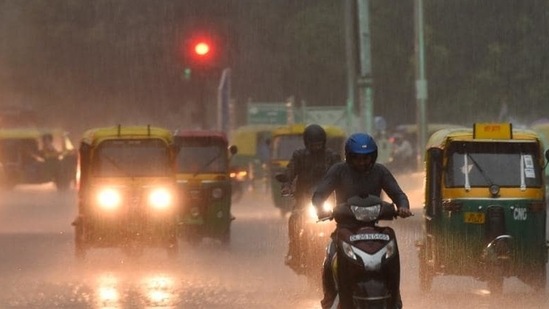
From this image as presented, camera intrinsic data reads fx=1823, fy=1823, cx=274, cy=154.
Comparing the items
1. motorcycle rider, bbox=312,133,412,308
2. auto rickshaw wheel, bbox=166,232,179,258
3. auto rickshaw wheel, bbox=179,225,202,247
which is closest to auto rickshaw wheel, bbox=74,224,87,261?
auto rickshaw wheel, bbox=166,232,179,258

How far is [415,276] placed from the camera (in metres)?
19.7

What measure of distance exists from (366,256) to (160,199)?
11.8m

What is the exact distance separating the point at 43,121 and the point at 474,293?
51631 millimetres

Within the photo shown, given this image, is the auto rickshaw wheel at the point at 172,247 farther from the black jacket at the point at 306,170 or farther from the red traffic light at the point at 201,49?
the red traffic light at the point at 201,49

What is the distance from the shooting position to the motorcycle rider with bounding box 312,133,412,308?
12141mm

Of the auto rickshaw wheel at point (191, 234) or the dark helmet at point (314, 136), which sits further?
the auto rickshaw wheel at point (191, 234)

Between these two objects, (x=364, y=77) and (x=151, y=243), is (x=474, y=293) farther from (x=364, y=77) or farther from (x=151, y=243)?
(x=364, y=77)

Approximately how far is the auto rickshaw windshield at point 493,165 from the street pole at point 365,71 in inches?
522

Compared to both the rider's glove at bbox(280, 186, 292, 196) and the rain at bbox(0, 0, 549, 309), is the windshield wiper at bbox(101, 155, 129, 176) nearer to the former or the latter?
the rider's glove at bbox(280, 186, 292, 196)

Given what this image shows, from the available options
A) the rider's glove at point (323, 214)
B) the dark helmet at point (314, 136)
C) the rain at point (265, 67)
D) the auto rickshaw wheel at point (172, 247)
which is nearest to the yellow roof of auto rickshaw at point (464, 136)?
Result: the dark helmet at point (314, 136)

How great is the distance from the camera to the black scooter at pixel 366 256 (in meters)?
11.4

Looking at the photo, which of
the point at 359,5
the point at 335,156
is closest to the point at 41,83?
the point at 359,5

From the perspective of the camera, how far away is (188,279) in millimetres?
19516

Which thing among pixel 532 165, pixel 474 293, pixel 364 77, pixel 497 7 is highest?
pixel 497 7
